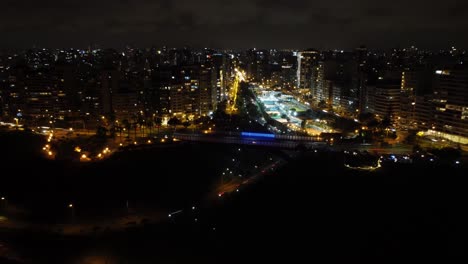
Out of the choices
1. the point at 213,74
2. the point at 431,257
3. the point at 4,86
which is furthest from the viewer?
the point at 213,74

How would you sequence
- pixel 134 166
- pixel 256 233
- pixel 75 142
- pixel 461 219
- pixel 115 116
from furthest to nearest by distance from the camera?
pixel 115 116 → pixel 75 142 → pixel 134 166 → pixel 461 219 → pixel 256 233

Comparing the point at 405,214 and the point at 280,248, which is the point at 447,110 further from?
the point at 280,248

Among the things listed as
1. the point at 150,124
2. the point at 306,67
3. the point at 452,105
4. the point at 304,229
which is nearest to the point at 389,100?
the point at 452,105

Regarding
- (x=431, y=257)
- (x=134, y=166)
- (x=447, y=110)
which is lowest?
(x=431, y=257)

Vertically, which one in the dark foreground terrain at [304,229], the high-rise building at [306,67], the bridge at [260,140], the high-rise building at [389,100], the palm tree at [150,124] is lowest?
the dark foreground terrain at [304,229]

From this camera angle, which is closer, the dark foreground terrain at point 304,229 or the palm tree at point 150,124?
the dark foreground terrain at point 304,229

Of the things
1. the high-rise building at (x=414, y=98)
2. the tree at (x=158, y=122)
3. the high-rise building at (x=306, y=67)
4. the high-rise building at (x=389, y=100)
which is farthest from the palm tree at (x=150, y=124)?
the high-rise building at (x=306, y=67)

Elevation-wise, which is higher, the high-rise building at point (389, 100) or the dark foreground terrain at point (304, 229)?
the high-rise building at point (389, 100)

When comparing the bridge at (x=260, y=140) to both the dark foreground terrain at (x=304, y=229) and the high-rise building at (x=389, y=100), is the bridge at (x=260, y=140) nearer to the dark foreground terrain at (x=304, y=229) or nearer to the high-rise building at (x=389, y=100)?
the dark foreground terrain at (x=304, y=229)

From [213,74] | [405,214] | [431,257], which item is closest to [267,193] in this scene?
[405,214]
